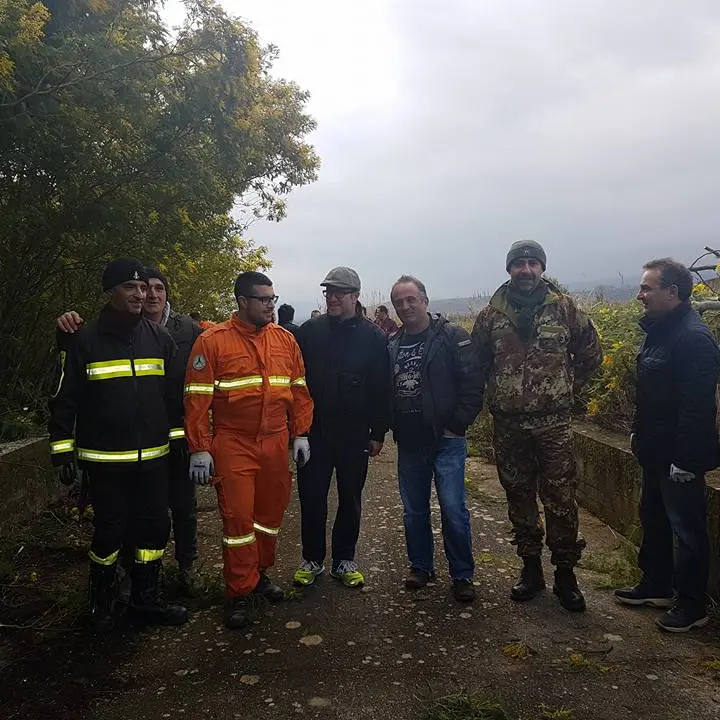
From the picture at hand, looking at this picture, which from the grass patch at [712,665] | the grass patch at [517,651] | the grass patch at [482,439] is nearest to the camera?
the grass patch at [712,665]

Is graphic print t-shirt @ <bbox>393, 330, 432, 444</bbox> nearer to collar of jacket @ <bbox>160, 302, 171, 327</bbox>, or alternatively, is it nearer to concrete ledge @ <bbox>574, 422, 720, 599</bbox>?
concrete ledge @ <bbox>574, 422, 720, 599</bbox>

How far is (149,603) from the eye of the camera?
3.35 metres

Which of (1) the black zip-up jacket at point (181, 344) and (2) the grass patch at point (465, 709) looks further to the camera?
(1) the black zip-up jacket at point (181, 344)

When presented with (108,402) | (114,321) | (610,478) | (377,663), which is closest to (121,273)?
(114,321)

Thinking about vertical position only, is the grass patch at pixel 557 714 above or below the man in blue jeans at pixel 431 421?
below

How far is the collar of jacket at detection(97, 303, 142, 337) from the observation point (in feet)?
10.6

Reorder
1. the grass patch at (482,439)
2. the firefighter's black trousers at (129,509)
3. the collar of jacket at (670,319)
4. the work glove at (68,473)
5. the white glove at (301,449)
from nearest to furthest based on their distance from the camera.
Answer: the work glove at (68,473) < the firefighter's black trousers at (129,509) < the collar of jacket at (670,319) < the white glove at (301,449) < the grass patch at (482,439)

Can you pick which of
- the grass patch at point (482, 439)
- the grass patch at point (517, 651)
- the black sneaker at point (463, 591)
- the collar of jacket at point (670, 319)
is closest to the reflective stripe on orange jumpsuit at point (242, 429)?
the black sneaker at point (463, 591)

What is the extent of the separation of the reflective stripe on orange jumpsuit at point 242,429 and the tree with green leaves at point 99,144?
2189 millimetres

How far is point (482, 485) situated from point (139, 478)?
383 cm

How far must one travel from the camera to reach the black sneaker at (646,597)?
137 inches

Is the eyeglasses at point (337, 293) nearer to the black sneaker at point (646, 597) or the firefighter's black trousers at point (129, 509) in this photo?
the firefighter's black trousers at point (129, 509)

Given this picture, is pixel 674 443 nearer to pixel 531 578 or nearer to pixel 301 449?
pixel 531 578

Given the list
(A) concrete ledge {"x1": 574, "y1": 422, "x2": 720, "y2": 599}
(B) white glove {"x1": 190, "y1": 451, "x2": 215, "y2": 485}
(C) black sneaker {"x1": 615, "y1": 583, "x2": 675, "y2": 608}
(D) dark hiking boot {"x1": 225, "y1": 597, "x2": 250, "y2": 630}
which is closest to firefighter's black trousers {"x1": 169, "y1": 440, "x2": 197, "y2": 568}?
(B) white glove {"x1": 190, "y1": 451, "x2": 215, "y2": 485}
